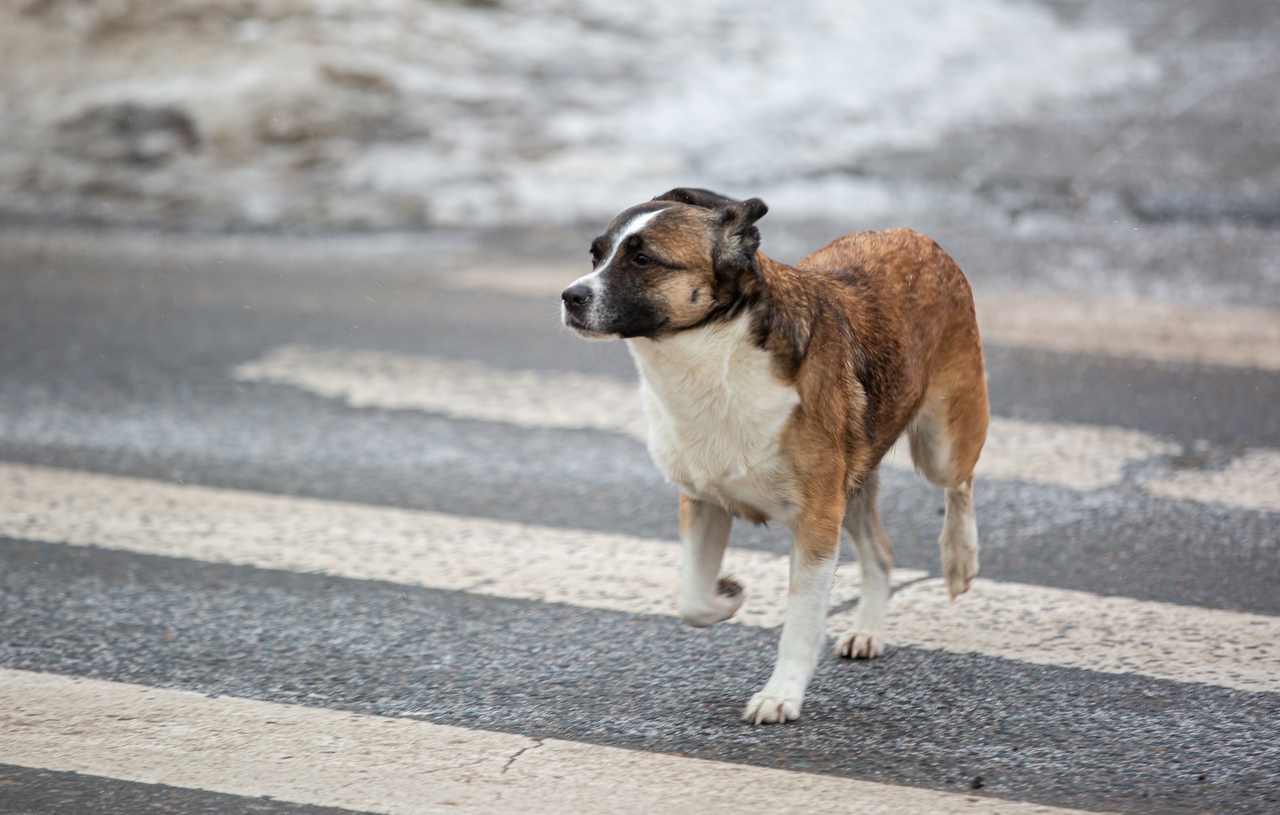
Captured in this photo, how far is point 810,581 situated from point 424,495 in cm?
208

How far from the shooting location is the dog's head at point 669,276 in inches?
136

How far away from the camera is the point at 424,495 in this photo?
17.3 ft

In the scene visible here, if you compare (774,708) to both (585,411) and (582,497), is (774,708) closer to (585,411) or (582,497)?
(582,497)

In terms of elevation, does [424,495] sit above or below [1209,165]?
below

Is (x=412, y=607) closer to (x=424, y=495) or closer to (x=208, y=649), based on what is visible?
(x=208, y=649)

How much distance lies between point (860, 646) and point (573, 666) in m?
0.78

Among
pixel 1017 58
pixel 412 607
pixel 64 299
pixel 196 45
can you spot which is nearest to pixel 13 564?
pixel 412 607

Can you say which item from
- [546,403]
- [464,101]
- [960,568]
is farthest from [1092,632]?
[464,101]

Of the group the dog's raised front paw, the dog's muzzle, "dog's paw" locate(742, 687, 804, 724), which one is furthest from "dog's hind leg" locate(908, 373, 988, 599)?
the dog's muzzle

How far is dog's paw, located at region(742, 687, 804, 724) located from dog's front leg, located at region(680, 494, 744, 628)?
30 cm

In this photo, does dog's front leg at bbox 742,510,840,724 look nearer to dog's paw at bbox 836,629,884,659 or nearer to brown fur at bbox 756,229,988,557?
brown fur at bbox 756,229,988,557

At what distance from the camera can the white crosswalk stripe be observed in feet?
17.4

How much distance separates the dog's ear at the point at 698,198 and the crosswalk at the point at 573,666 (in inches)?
48.6

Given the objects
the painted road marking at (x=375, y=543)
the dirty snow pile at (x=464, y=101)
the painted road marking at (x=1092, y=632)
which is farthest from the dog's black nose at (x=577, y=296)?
the dirty snow pile at (x=464, y=101)
